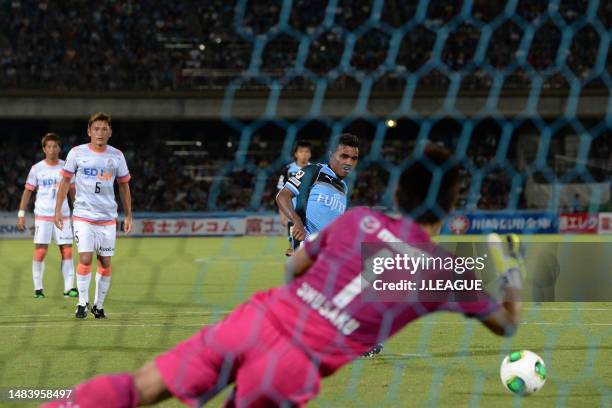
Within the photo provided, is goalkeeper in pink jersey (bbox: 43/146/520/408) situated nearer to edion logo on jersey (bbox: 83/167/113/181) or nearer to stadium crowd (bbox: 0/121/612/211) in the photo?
edion logo on jersey (bbox: 83/167/113/181)

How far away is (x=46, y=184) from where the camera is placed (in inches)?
513

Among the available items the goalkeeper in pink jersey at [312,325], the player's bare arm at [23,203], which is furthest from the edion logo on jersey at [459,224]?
the goalkeeper in pink jersey at [312,325]

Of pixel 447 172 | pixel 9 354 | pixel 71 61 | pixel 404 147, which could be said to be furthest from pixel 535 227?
pixel 447 172

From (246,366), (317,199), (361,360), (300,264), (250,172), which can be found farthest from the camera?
(250,172)

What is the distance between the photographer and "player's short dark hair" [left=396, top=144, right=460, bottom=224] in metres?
3.71

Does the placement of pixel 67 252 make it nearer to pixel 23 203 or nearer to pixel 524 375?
pixel 23 203

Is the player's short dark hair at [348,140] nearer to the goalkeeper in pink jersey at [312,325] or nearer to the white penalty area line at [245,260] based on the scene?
the goalkeeper in pink jersey at [312,325]

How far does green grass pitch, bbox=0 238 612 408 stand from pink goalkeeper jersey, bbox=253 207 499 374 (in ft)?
7.27

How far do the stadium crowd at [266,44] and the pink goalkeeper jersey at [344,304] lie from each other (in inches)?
Answer: 964

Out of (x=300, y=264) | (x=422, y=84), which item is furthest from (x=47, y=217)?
(x=422, y=84)

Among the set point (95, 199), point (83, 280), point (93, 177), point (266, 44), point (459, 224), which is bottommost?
point (83, 280)

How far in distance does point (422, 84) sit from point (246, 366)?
2978 centimetres

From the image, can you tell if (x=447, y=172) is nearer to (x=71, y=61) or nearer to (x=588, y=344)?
(x=588, y=344)

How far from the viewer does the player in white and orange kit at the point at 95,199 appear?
981 centimetres
